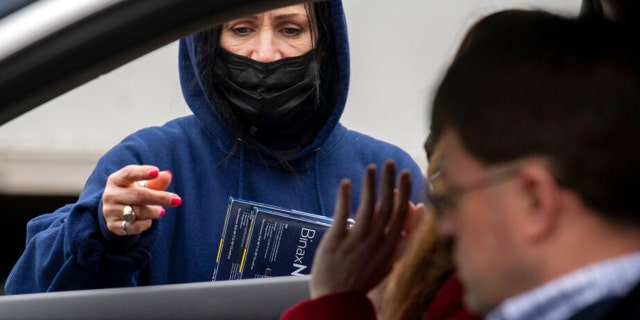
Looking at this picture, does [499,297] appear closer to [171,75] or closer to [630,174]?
[630,174]

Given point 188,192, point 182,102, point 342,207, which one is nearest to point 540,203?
point 342,207

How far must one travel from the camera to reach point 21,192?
6.77 metres

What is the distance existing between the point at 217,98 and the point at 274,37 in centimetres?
19

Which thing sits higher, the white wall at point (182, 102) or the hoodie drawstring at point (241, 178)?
the hoodie drawstring at point (241, 178)

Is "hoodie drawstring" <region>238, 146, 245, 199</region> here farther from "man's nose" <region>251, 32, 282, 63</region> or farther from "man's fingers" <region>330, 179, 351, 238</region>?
"man's fingers" <region>330, 179, 351, 238</region>

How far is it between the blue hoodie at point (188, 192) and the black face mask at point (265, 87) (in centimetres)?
6

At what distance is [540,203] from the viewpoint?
48.3 inches

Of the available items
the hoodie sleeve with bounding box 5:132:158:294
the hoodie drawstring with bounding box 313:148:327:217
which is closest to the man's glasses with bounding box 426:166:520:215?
the hoodie sleeve with bounding box 5:132:158:294

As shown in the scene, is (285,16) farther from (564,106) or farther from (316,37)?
(564,106)

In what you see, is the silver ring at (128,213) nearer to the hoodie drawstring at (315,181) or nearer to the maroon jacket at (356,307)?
the hoodie drawstring at (315,181)

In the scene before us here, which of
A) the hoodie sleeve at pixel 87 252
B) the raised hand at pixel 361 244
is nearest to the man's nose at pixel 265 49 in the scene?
the hoodie sleeve at pixel 87 252

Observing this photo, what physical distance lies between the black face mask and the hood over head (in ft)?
0.11

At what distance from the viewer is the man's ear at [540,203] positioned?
47.9 inches

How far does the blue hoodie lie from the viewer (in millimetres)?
2312
